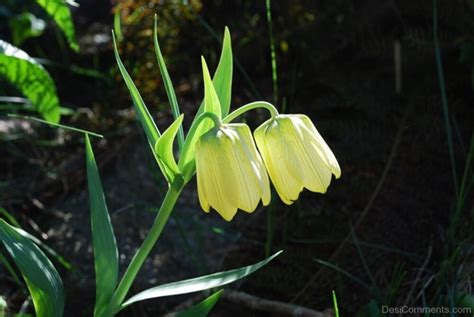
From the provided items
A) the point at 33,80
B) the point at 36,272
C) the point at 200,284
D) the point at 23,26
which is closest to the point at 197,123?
the point at 200,284

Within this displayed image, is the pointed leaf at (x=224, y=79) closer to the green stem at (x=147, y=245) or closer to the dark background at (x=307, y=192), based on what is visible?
the green stem at (x=147, y=245)

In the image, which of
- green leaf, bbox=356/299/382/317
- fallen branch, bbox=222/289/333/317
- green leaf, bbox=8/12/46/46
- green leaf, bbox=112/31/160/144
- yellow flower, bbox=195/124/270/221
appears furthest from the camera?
green leaf, bbox=8/12/46/46

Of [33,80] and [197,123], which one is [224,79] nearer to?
[197,123]

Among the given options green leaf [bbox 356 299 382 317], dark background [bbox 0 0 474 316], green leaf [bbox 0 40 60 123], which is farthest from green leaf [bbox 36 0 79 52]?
green leaf [bbox 356 299 382 317]

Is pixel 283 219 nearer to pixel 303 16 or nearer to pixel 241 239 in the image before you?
pixel 241 239

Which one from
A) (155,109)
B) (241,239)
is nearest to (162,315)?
(241,239)

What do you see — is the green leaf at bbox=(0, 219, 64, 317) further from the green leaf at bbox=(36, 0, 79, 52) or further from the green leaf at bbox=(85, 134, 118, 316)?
the green leaf at bbox=(36, 0, 79, 52)

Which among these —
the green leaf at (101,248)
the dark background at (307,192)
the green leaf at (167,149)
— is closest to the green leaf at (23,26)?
the dark background at (307,192)
